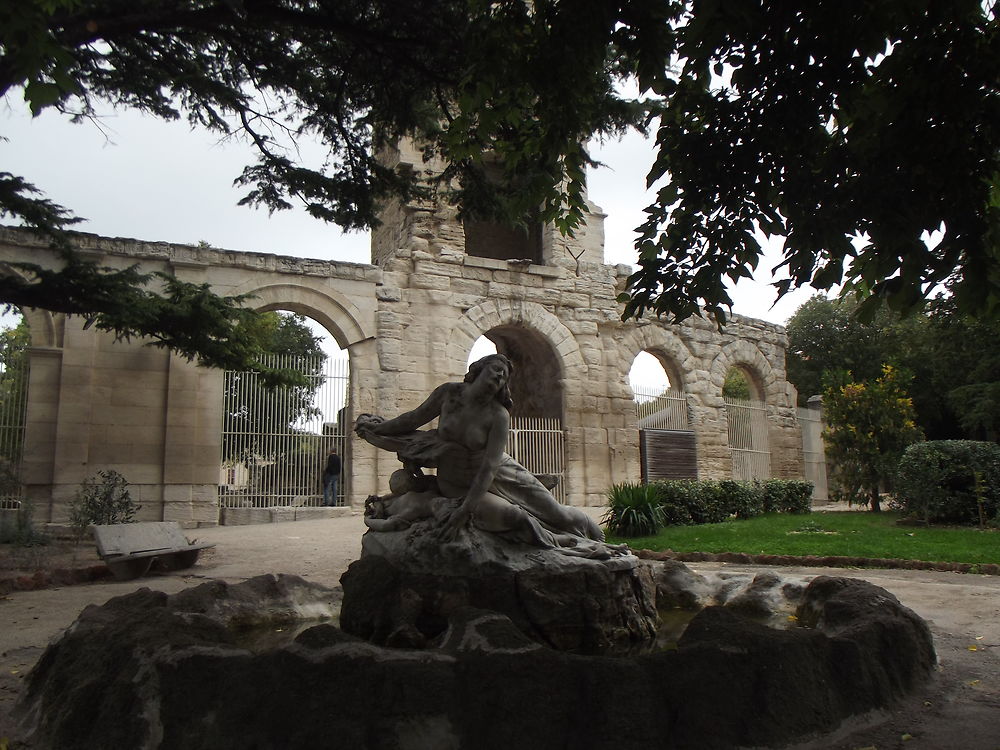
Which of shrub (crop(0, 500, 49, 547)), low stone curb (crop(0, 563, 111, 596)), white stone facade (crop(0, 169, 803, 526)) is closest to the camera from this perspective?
low stone curb (crop(0, 563, 111, 596))

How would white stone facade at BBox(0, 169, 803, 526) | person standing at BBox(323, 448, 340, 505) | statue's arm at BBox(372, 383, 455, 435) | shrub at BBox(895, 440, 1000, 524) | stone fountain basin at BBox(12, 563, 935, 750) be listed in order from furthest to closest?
person standing at BBox(323, 448, 340, 505) < white stone facade at BBox(0, 169, 803, 526) < shrub at BBox(895, 440, 1000, 524) < statue's arm at BBox(372, 383, 455, 435) < stone fountain basin at BBox(12, 563, 935, 750)

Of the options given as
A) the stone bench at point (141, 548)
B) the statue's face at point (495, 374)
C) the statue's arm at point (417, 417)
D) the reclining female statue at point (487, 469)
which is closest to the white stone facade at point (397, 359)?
the stone bench at point (141, 548)

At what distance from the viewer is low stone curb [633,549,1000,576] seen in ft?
24.7

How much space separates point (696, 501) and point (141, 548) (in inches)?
368

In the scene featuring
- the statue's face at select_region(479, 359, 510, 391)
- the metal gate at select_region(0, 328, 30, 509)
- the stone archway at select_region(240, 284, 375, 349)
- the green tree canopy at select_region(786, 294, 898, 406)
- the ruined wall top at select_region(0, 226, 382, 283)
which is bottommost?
the statue's face at select_region(479, 359, 510, 391)

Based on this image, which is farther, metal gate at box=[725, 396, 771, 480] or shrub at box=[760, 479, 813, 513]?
metal gate at box=[725, 396, 771, 480]

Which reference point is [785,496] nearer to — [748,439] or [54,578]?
[748,439]

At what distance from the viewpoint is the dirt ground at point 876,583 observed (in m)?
2.87

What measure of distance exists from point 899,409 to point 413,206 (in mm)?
10899

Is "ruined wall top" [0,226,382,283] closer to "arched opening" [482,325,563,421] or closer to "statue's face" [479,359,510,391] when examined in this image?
"arched opening" [482,325,563,421]

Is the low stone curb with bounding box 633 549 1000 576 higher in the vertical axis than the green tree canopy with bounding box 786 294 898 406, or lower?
lower

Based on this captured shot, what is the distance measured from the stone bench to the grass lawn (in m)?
5.80

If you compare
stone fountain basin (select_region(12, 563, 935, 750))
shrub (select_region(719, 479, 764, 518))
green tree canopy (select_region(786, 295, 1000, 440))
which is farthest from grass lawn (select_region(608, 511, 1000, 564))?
stone fountain basin (select_region(12, 563, 935, 750))

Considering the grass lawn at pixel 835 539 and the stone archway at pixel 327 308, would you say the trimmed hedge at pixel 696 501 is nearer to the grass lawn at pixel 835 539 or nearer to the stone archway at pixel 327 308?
the grass lawn at pixel 835 539
